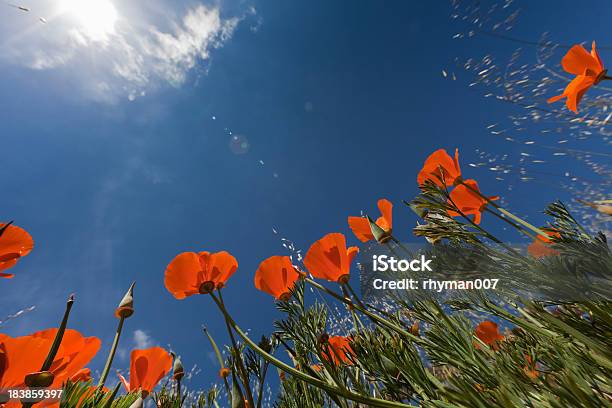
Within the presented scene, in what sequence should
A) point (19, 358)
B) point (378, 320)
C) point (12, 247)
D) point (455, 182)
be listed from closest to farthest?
point (19, 358) → point (12, 247) → point (378, 320) → point (455, 182)

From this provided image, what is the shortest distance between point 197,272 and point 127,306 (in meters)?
0.53

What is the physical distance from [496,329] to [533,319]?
42 centimetres

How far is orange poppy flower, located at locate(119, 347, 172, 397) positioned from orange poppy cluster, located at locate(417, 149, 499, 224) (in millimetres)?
1036

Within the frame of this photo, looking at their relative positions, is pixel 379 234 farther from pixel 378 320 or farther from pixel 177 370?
pixel 177 370

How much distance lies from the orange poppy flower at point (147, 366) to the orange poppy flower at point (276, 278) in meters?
0.38

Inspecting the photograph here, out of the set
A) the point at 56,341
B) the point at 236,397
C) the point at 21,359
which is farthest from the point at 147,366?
the point at 56,341

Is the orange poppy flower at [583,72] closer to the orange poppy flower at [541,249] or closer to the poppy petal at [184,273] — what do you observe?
the orange poppy flower at [541,249]

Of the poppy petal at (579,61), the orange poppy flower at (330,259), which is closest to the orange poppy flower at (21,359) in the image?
the orange poppy flower at (330,259)

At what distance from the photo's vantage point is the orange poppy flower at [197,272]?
3.97 feet

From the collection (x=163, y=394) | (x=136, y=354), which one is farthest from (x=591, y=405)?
(x=163, y=394)

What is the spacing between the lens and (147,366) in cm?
104

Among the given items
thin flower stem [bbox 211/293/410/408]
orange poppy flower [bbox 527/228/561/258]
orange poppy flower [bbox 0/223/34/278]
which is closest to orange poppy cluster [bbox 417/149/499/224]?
orange poppy flower [bbox 527/228/561/258]

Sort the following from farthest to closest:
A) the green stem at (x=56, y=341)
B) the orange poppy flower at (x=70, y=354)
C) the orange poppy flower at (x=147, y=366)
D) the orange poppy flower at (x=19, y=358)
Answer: the orange poppy flower at (x=147, y=366) → the orange poppy flower at (x=70, y=354) → the orange poppy flower at (x=19, y=358) → the green stem at (x=56, y=341)

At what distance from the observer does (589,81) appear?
3.93 ft
